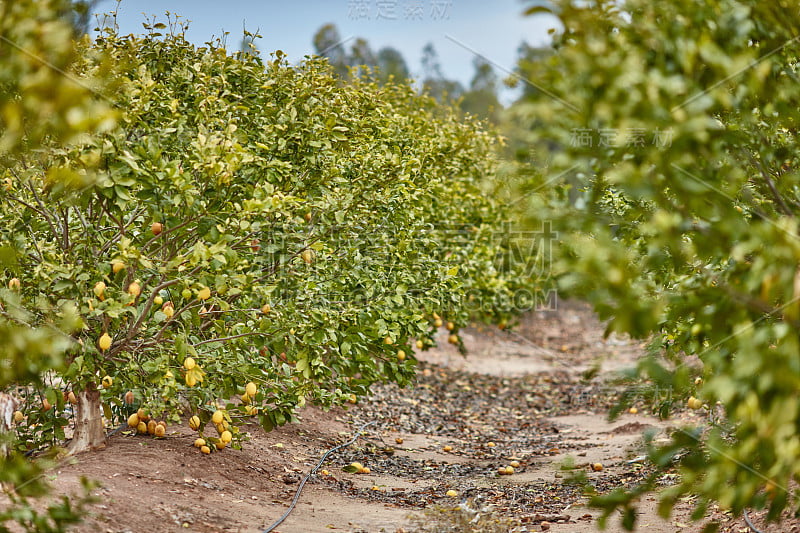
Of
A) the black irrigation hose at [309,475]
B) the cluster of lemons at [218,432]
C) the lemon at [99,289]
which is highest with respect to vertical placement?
the lemon at [99,289]

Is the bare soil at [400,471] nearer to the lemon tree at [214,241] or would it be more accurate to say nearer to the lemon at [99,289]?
the lemon tree at [214,241]

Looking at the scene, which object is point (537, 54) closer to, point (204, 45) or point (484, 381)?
point (204, 45)

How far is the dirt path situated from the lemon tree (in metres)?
0.41

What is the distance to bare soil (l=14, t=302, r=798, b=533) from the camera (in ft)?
12.8

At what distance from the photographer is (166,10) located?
167 inches

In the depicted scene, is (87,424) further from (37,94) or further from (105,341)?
(37,94)

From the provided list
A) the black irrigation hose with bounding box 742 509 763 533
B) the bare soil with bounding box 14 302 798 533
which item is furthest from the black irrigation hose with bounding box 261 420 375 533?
the black irrigation hose with bounding box 742 509 763 533

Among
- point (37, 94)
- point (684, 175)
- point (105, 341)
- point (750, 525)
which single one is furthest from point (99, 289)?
point (750, 525)

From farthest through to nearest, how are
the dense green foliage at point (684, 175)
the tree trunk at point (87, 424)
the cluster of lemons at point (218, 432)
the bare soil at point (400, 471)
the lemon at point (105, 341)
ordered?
the tree trunk at point (87, 424)
the cluster of lemons at point (218, 432)
the bare soil at point (400, 471)
the lemon at point (105, 341)
the dense green foliage at point (684, 175)

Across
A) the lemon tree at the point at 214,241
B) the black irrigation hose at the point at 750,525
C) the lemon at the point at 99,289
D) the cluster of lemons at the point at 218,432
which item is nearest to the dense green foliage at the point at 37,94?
the lemon tree at the point at 214,241

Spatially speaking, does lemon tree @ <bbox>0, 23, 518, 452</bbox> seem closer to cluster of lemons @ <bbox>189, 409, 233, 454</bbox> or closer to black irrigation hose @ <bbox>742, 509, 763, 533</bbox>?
cluster of lemons @ <bbox>189, 409, 233, 454</bbox>

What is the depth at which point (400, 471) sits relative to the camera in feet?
19.1

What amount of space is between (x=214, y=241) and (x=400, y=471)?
9.91 ft

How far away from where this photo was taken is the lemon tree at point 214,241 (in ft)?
11.5
